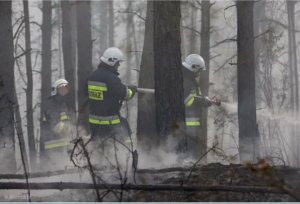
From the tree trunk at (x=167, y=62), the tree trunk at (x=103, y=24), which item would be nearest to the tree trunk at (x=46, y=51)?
the tree trunk at (x=167, y=62)

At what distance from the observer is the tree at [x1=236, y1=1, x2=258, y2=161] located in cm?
922

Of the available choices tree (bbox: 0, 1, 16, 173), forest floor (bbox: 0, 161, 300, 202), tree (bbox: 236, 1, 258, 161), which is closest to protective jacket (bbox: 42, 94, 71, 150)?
tree (bbox: 0, 1, 16, 173)

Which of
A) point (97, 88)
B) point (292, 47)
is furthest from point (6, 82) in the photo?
point (292, 47)

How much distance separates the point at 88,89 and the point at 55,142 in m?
2.15

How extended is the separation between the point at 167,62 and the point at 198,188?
3.10m

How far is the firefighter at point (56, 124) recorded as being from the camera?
10328 millimetres

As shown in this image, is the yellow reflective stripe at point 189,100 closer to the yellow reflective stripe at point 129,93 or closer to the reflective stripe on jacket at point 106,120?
the yellow reflective stripe at point 129,93

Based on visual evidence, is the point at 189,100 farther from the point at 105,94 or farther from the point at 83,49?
the point at 83,49

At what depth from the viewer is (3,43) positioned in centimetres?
1026

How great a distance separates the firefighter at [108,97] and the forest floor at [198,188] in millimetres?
2286

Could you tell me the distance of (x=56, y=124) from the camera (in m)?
10.4

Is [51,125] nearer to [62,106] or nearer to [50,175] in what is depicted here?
[62,106]

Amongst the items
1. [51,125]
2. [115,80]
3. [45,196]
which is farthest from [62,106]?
[45,196]

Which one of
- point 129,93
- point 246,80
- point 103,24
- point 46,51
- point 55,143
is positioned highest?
point 103,24
